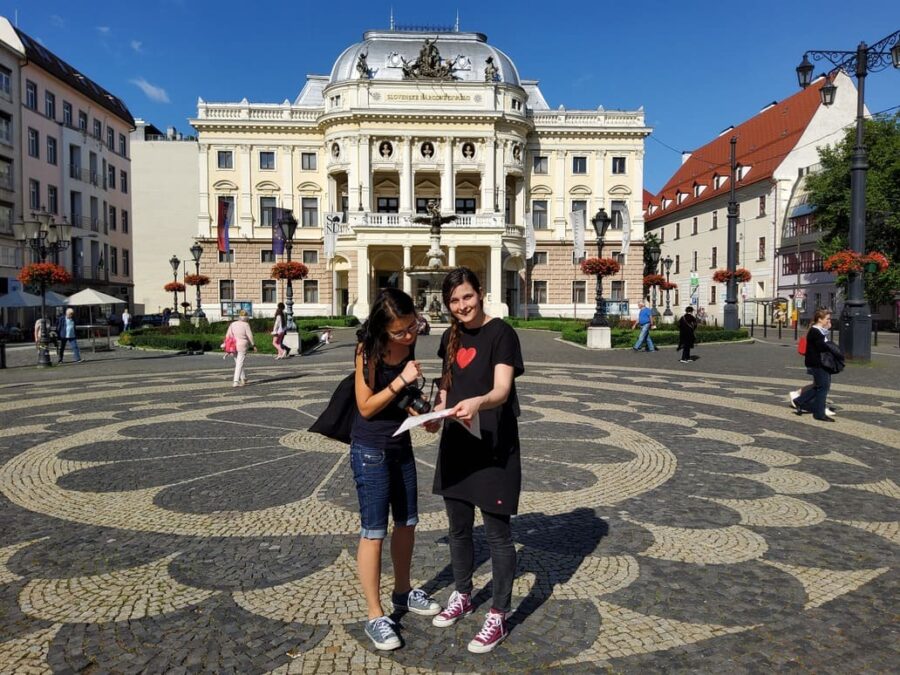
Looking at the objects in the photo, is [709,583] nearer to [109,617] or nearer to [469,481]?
[469,481]

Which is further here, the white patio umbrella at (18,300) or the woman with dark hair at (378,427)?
the white patio umbrella at (18,300)

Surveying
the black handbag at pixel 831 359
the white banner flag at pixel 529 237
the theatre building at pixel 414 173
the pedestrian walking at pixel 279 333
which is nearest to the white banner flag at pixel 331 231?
the theatre building at pixel 414 173

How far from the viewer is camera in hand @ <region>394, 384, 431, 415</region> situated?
327cm

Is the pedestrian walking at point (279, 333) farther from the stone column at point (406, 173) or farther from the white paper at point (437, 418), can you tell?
the stone column at point (406, 173)

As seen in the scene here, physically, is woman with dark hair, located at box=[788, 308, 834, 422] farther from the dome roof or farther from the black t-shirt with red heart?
the dome roof

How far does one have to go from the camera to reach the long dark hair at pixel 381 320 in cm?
330

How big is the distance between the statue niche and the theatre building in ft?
0.53

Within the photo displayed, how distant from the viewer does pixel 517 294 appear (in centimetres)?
5366

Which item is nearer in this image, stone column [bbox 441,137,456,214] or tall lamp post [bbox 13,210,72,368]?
tall lamp post [bbox 13,210,72,368]

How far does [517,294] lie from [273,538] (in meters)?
49.5

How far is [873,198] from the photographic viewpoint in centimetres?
3897

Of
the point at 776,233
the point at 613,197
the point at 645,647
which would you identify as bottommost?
the point at 645,647

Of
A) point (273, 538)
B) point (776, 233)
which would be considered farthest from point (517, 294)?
point (273, 538)

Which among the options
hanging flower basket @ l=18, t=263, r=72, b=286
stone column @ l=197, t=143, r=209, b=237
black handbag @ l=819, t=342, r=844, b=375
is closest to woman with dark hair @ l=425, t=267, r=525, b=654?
black handbag @ l=819, t=342, r=844, b=375
